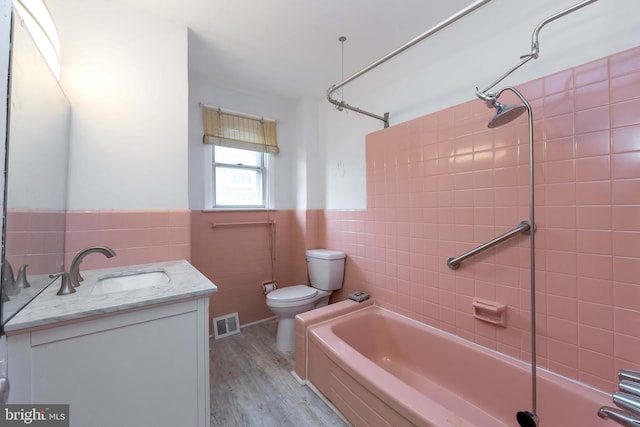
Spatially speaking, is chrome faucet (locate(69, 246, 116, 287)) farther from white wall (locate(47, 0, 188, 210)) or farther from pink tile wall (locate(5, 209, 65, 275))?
white wall (locate(47, 0, 188, 210))

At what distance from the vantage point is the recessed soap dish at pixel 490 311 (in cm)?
134

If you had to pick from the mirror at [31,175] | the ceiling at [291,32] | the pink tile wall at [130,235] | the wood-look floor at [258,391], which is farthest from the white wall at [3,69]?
the wood-look floor at [258,391]

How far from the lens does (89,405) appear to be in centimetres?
84

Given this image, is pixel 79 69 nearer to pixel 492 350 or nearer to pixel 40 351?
pixel 40 351

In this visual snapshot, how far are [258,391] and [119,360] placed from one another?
102cm

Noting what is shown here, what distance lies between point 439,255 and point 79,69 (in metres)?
2.42

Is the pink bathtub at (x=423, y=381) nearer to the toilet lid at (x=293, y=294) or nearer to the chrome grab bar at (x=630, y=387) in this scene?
the chrome grab bar at (x=630, y=387)

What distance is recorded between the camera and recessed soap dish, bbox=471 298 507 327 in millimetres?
1345

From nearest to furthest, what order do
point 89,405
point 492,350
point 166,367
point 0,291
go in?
point 0,291 → point 89,405 → point 166,367 → point 492,350

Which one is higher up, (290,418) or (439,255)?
(439,255)

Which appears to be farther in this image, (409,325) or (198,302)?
(409,325)

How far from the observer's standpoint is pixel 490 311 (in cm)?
138

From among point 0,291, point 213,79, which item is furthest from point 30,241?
point 213,79

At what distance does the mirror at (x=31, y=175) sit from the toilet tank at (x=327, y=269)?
1708mm
